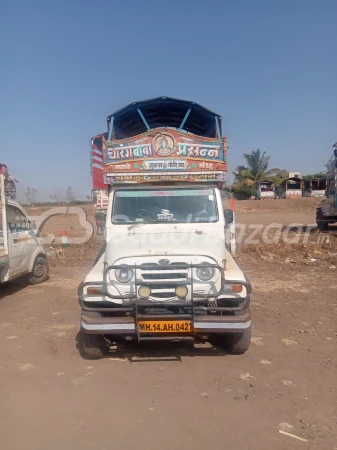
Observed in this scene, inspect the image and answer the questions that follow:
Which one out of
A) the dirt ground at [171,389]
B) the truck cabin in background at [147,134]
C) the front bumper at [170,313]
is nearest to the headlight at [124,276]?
the front bumper at [170,313]

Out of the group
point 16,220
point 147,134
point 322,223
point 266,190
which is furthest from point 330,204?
point 266,190

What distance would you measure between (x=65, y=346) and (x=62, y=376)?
2.92ft

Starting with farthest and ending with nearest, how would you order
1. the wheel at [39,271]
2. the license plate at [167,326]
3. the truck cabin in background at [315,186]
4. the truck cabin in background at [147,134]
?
the truck cabin in background at [315,186] < the wheel at [39,271] < the truck cabin in background at [147,134] < the license plate at [167,326]

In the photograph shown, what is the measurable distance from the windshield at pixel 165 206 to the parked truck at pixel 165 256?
0.02m

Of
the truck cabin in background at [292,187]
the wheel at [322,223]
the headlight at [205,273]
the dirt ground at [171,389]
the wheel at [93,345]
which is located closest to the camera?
the dirt ground at [171,389]

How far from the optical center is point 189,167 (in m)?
6.56

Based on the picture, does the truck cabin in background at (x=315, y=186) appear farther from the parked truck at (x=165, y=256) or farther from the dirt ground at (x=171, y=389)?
the dirt ground at (x=171, y=389)

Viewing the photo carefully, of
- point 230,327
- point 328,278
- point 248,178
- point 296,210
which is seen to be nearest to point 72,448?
point 230,327

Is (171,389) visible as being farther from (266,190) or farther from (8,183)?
(266,190)

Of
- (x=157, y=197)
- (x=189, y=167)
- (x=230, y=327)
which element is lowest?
(x=230, y=327)

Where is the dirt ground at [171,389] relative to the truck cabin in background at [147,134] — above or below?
below

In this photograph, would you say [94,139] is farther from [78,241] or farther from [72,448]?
[72,448]

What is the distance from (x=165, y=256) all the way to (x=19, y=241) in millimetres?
4523

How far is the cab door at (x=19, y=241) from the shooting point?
7.38 metres
